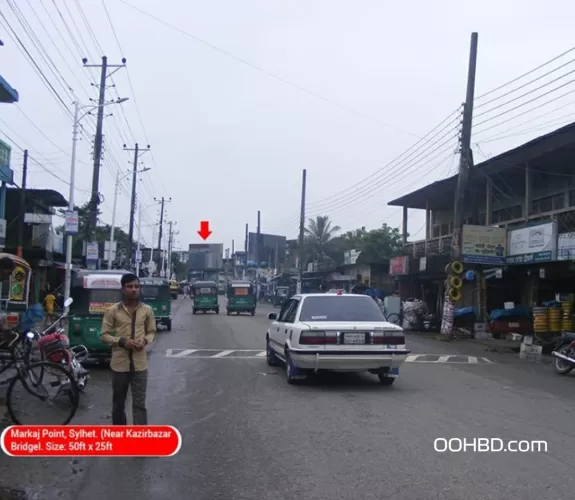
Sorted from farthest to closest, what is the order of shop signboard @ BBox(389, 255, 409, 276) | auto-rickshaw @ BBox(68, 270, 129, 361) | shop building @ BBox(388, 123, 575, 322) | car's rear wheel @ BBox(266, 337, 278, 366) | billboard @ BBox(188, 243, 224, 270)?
billboard @ BBox(188, 243, 224, 270)
shop signboard @ BBox(389, 255, 409, 276)
shop building @ BBox(388, 123, 575, 322)
car's rear wheel @ BBox(266, 337, 278, 366)
auto-rickshaw @ BBox(68, 270, 129, 361)

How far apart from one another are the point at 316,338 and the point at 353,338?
625 millimetres

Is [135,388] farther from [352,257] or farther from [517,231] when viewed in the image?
[352,257]

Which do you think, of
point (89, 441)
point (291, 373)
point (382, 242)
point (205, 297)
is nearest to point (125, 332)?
point (89, 441)

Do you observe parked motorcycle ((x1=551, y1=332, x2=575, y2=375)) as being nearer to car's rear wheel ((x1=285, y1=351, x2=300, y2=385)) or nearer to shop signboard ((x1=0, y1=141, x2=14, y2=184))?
car's rear wheel ((x1=285, y1=351, x2=300, y2=385))

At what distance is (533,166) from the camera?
27.2m

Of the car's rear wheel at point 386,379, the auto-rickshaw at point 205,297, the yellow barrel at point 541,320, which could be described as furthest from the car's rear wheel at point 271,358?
the auto-rickshaw at point 205,297

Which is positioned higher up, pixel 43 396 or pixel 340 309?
pixel 340 309

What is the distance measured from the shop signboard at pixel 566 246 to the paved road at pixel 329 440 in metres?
7.33

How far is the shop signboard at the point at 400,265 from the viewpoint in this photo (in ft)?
111

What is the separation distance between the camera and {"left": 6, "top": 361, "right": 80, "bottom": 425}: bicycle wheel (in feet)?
26.1

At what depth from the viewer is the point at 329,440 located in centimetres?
765

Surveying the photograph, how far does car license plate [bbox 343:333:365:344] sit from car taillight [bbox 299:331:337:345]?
184 mm

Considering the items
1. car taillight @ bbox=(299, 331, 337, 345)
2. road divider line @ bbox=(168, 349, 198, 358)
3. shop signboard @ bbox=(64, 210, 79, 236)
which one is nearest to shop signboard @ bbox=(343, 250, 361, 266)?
shop signboard @ bbox=(64, 210, 79, 236)

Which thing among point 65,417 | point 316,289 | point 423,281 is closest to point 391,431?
point 65,417
